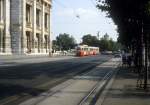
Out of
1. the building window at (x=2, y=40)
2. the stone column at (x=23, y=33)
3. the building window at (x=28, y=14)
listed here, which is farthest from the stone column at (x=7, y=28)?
the building window at (x=28, y=14)

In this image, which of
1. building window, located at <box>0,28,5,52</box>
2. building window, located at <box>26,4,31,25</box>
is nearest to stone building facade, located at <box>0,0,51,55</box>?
building window, located at <box>26,4,31,25</box>

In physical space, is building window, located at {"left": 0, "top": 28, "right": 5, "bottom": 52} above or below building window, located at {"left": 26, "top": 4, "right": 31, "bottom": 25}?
below

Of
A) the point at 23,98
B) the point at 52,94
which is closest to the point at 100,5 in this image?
the point at 52,94

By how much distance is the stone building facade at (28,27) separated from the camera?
108750 mm

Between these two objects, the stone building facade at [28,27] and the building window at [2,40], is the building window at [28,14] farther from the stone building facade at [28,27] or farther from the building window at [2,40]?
the building window at [2,40]

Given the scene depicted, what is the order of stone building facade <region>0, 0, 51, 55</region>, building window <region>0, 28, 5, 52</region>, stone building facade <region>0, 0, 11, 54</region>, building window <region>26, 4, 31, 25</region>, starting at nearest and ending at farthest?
building window <region>0, 28, 5, 52</region> → stone building facade <region>0, 0, 11, 54</region> → stone building facade <region>0, 0, 51, 55</region> → building window <region>26, 4, 31, 25</region>

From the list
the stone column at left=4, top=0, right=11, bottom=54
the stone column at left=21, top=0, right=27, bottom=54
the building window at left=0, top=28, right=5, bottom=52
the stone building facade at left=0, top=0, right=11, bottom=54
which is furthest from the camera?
the stone column at left=21, top=0, right=27, bottom=54

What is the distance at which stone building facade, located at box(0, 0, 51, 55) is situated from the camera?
109 m

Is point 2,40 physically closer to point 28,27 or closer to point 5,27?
point 5,27

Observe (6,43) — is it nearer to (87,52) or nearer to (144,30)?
(87,52)

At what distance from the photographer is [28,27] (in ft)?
396

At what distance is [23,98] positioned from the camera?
19.3 metres

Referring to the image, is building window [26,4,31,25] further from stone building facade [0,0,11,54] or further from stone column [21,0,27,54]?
stone building facade [0,0,11,54]

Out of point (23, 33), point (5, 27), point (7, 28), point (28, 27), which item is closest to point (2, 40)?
point (5, 27)
